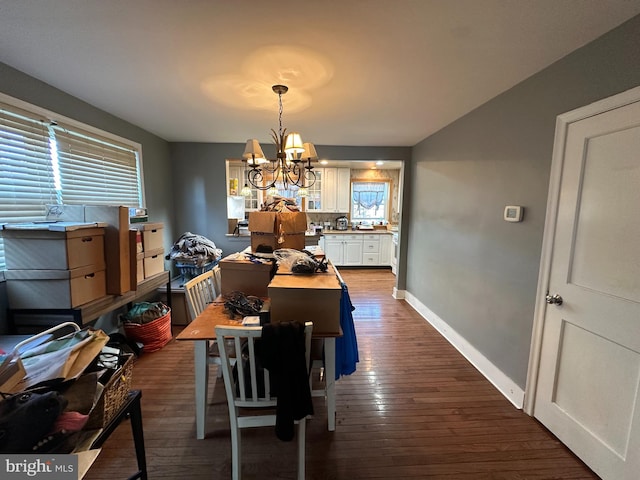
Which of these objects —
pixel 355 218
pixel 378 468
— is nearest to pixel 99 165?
pixel 378 468

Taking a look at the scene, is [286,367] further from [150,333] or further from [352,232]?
[352,232]

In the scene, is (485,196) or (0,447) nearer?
(0,447)

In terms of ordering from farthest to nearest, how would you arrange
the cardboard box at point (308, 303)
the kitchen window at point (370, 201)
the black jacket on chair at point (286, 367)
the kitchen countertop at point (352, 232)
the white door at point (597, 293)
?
the kitchen window at point (370, 201), the kitchen countertop at point (352, 232), the cardboard box at point (308, 303), the white door at point (597, 293), the black jacket on chair at point (286, 367)

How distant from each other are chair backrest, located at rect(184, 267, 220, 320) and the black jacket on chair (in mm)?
938

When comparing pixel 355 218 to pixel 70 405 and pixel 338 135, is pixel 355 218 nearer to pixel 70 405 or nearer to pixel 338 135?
pixel 338 135

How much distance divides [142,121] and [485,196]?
3.60 meters

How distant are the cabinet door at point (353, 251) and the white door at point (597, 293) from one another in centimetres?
A: 430

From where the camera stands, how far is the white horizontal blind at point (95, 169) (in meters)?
2.20

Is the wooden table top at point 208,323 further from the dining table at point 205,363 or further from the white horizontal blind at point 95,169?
the white horizontal blind at point 95,169

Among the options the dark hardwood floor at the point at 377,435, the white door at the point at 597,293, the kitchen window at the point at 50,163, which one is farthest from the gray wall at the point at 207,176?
the white door at the point at 597,293

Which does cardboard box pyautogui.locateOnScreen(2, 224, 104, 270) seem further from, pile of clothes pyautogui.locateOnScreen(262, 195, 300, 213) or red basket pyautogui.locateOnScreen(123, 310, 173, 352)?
pile of clothes pyautogui.locateOnScreen(262, 195, 300, 213)

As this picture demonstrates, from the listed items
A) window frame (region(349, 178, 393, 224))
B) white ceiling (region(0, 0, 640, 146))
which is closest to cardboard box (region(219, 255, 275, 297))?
white ceiling (region(0, 0, 640, 146))

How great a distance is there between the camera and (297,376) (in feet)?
A: 4.01

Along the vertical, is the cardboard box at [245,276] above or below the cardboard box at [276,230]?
below
